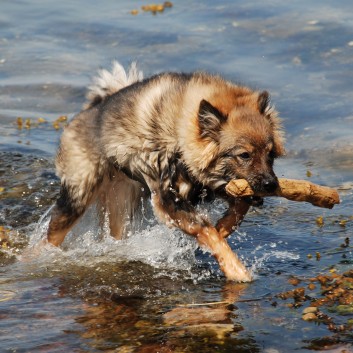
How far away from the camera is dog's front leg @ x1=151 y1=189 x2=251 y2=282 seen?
714cm

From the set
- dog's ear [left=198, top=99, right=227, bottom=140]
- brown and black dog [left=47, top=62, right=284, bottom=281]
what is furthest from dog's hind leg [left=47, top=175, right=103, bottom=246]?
dog's ear [left=198, top=99, right=227, bottom=140]

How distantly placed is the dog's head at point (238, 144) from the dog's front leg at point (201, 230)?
36cm

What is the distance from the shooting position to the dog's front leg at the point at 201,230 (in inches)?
281

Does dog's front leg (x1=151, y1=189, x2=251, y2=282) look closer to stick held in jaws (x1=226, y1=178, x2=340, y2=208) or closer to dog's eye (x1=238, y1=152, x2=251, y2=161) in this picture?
stick held in jaws (x1=226, y1=178, x2=340, y2=208)

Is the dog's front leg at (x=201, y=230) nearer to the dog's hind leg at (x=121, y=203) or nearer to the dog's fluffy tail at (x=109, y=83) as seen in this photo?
the dog's hind leg at (x=121, y=203)

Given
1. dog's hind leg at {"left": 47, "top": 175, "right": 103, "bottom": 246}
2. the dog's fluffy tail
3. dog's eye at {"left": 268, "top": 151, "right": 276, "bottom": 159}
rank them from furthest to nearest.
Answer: the dog's fluffy tail, dog's hind leg at {"left": 47, "top": 175, "right": 103, "bottom": 246}, dog's eye at {"left": 268, "top": 151, "right": 276, "bottom": 159}

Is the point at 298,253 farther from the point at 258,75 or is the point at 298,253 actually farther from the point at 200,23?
the point at 200,23

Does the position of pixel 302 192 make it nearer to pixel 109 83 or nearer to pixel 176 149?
pixel 176 149

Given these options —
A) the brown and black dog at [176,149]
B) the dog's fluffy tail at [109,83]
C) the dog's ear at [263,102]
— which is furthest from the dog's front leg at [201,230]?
the dog's fluffy tail at [109,83]

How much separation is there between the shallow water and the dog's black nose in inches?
31.5

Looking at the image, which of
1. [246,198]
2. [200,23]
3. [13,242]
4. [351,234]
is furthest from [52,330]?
[200,23]

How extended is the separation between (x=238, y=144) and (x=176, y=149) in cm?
60

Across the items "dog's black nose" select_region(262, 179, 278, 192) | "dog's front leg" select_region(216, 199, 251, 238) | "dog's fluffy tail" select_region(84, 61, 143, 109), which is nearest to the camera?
"dog's black nose" select_region(262, 179, 278, 192)

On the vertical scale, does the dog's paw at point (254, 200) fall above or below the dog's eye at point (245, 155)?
below
